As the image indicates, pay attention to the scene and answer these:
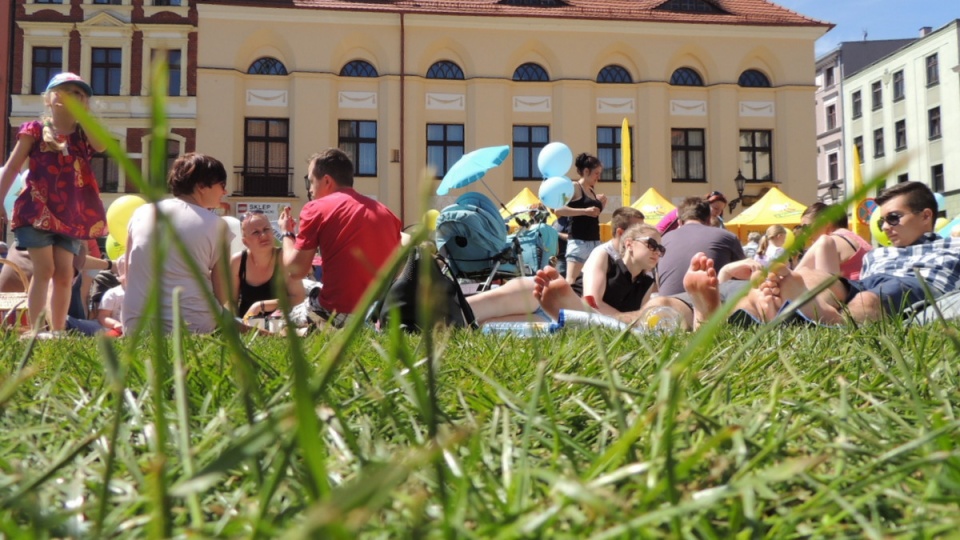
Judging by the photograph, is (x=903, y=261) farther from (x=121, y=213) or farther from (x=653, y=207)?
(x=653, y=207)

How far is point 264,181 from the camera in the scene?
24312 mm

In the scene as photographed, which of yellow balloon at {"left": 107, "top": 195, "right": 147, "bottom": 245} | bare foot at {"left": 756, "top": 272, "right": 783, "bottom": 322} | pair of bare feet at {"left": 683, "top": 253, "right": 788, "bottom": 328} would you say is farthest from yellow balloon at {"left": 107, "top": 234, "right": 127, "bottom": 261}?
bare foot at {"left": 756, "top": 272, "right": 783, "bottom": 322}

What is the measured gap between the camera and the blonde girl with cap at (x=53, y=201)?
4375 millimetres

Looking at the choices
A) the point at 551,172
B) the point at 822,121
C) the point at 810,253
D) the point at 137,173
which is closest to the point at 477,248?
the point at 810,253

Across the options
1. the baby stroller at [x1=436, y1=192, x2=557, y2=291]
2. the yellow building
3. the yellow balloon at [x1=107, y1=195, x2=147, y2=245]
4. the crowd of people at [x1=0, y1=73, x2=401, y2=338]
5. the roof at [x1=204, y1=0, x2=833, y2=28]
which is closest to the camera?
the crowd of people at [x1=0, y1=73, x2=401, y2=338]

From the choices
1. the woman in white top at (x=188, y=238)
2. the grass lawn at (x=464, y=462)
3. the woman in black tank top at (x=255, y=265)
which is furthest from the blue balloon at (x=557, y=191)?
the grass lawn at (x=464, y=462)

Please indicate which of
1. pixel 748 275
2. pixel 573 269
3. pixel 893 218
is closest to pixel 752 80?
pixel 573 269

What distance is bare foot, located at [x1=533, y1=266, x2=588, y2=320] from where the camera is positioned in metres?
3.78

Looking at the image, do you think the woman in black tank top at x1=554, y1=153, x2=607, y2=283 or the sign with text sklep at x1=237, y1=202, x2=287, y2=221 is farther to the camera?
the sign with text sklep at x1=237, y1=202, x2=287, y2=221

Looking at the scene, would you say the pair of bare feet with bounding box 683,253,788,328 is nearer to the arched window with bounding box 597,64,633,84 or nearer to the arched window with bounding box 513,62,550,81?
the arched window with bounding box 513,62,550,81

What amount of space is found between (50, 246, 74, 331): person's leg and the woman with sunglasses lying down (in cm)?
207

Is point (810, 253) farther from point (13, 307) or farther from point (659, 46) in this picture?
point (659, 46)

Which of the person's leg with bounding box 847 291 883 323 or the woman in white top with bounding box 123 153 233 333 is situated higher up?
the woman in white top with bounding box 123 153 233 333

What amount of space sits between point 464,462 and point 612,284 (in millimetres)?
4411
